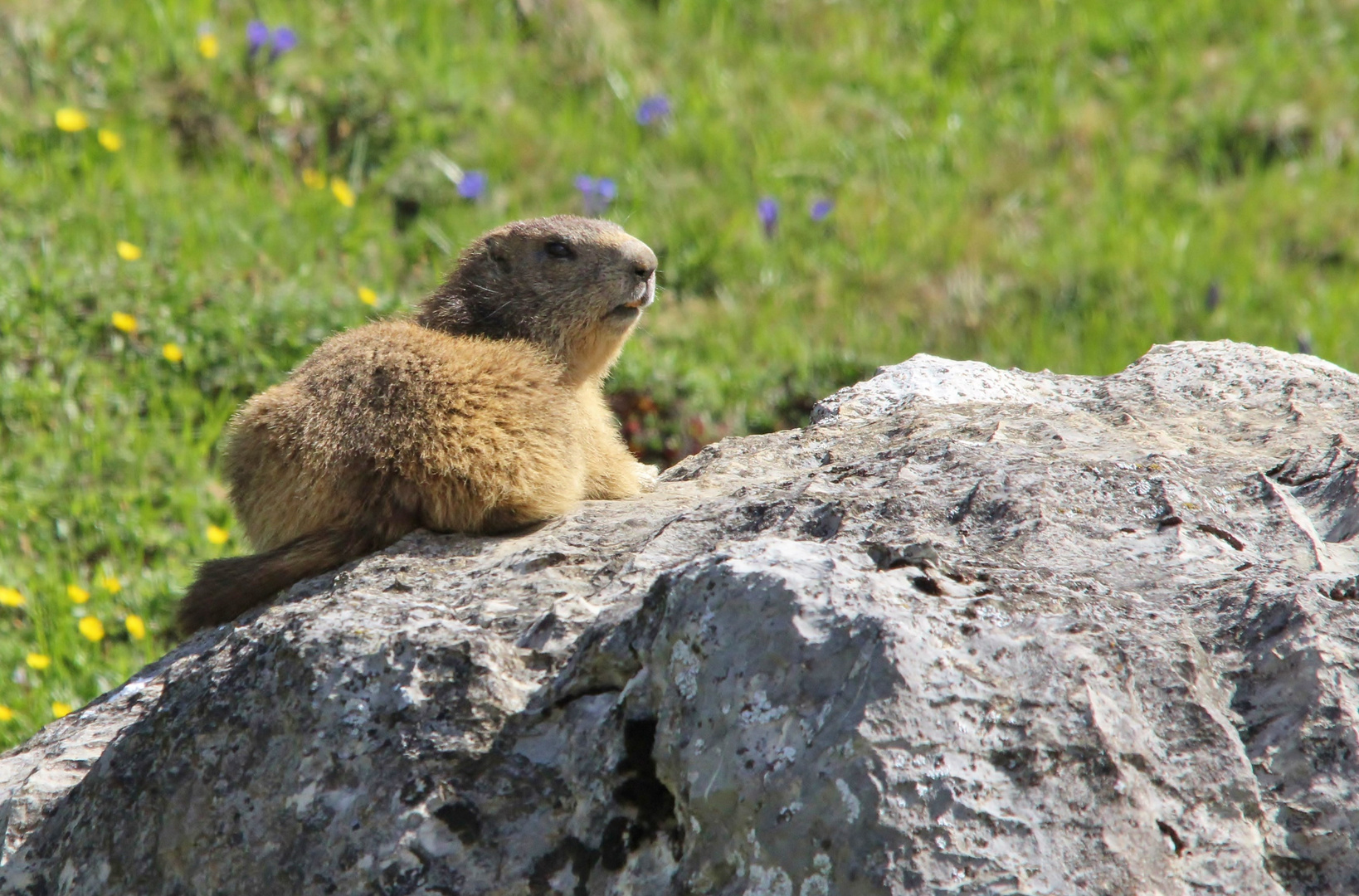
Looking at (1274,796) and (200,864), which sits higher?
A: (200,864)

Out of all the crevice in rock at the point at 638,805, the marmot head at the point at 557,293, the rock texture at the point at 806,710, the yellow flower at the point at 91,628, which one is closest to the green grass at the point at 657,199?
the yellow flower at the point at 91,628

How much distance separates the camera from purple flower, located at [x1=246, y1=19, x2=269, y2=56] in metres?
7.57

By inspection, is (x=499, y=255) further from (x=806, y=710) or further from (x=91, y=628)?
(x=806, y=710)

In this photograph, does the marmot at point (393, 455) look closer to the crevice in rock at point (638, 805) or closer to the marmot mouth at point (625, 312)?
the marmot mouth at point (625, 312)

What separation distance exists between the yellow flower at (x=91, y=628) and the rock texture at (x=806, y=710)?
6.23 ft

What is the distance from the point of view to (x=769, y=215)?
7.67 metres

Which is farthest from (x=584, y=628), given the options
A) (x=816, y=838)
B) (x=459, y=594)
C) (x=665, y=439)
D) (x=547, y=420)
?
(x=665, y=439)

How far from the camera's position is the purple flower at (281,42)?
756 cm

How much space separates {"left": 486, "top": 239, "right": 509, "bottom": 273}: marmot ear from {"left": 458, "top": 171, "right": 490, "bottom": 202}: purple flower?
2727mm

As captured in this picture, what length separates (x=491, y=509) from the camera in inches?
134

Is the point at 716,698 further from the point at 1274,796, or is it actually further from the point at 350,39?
the point at 350,39

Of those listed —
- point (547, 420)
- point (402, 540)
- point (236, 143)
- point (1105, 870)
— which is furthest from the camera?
point (236, 143)

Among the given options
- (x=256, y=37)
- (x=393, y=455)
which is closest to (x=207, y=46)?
(x=256, y=37)

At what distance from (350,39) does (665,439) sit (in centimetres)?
336
